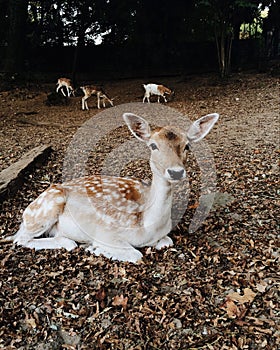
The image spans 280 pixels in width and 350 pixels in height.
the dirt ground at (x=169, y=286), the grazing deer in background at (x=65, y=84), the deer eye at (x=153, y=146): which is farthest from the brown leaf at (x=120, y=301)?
the grazing deer in background at (x=65, y=84)

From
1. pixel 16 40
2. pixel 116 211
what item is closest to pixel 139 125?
pixel 116 211

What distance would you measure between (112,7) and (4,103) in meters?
4.57

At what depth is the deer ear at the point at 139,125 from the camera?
284cm

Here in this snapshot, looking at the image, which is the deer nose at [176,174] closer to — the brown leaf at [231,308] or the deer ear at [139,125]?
the deer ear at [139,125]

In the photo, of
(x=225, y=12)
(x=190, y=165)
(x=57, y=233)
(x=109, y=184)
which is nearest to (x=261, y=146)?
(x=190, y=165)

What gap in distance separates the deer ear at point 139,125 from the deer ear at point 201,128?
12.0 inches

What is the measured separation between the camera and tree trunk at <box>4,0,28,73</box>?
1275 cm

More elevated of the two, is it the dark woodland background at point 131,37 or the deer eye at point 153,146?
the dark woodland background at point 131,37

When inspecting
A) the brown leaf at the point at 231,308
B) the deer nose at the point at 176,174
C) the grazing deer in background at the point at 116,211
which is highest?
the deer nose at the point at 176,174

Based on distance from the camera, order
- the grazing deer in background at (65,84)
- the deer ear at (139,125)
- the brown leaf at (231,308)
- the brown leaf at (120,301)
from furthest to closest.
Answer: the grazing deer in background at (65,84) < the deer ear at (139,125) < the brown leaf at (120,301) < the brown leaf at (231,308)

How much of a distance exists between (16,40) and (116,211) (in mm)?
11756

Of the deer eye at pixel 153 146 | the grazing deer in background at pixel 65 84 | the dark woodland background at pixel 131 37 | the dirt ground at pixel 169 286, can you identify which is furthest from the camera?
the dark woodland background at pixel 131 37

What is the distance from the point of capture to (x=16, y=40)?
13.1 m

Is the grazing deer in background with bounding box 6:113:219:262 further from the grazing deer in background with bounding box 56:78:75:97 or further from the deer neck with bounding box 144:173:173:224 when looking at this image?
the grazing deer in background with bounding box 56:78:75:97
